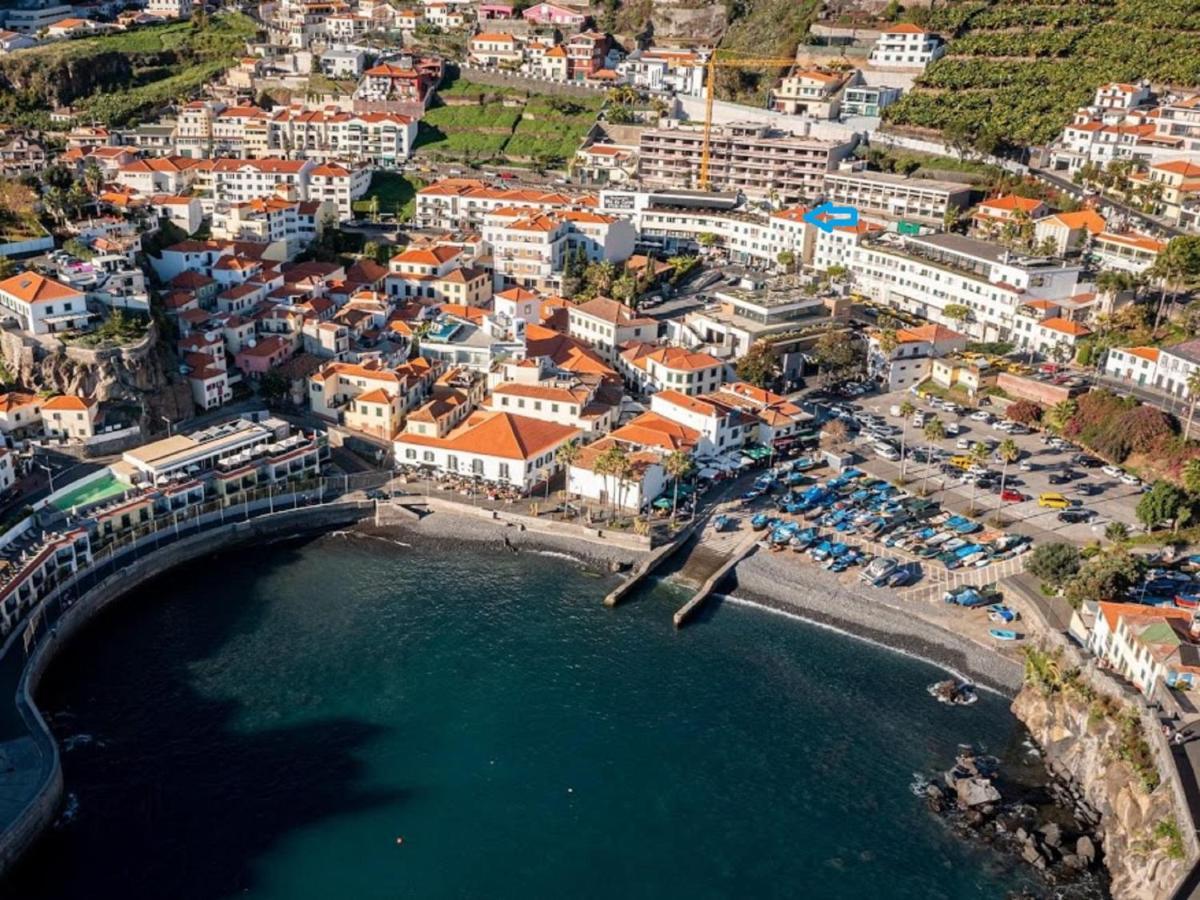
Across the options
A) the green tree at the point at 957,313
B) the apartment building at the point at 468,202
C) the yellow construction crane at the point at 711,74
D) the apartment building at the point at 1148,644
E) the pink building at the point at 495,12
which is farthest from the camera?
the pink building at the point at 495,12

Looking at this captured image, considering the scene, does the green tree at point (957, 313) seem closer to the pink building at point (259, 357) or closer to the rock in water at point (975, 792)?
the rock in water at point (975, 792)

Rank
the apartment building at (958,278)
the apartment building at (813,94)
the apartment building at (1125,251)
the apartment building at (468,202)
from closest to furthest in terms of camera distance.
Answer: the apartment building at (958,278) < the apartment building at (1125,251) < the apartment building at (468,202) < the apartment building at (813,94)

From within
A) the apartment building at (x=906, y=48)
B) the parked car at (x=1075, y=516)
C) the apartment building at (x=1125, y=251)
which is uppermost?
the apartment building at (x=906, y=48)

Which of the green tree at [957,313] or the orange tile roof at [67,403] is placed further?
the green tree at [957,313]

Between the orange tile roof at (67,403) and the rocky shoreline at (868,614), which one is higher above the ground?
the orange tile roof at (67,403)

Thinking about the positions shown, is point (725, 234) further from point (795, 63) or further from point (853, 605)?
point (853, 605)

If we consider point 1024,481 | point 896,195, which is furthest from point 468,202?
point 1024,481

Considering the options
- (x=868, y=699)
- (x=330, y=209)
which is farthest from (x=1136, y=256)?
(x=330, y=209)

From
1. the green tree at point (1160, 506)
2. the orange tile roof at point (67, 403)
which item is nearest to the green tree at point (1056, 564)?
the green tree at point (1160, 506)
